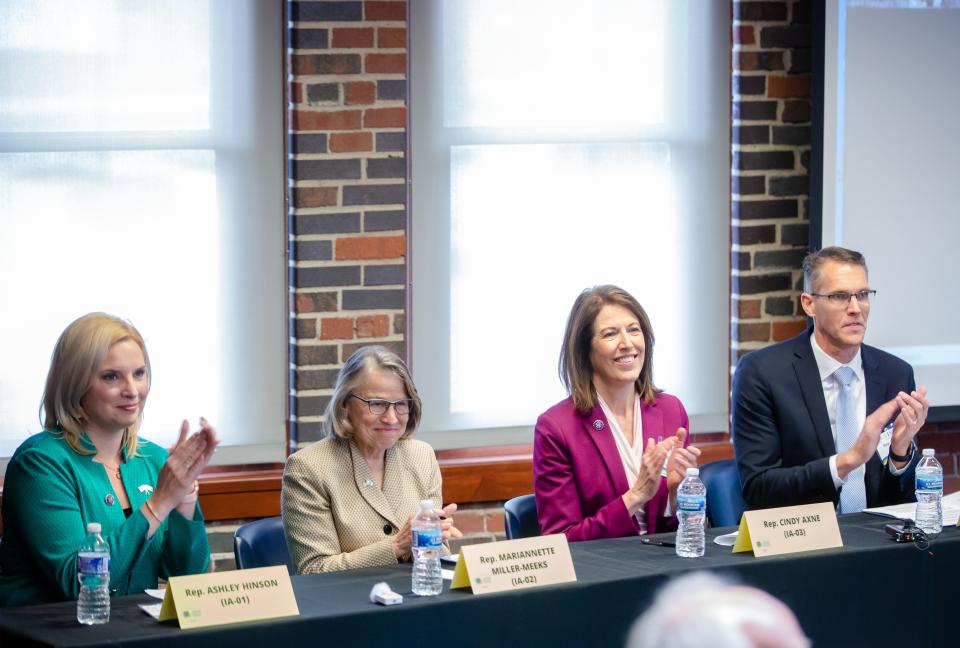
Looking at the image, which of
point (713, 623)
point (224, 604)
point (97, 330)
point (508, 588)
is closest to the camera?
point (713, 623)

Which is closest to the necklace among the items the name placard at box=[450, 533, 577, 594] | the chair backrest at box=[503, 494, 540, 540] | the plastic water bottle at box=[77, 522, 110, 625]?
the plastic water bottle at box=[77, 522, 110, 625]

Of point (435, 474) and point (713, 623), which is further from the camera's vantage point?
point (435, 474)

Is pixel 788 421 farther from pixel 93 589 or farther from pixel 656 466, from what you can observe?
pixel 93 589

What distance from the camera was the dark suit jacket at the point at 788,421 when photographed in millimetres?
3371

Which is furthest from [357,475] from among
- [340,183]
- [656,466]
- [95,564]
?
[340,183]

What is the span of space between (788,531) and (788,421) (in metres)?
0.68

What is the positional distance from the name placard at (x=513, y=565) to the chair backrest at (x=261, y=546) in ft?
2.14

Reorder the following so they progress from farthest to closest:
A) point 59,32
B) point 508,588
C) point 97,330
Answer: point 59,32, point 97,330, point 508,588

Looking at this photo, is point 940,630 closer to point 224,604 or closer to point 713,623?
point 224,604

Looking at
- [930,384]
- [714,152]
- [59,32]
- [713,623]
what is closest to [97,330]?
[59,32]

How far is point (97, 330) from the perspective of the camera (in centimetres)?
271

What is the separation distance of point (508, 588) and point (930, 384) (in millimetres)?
2534

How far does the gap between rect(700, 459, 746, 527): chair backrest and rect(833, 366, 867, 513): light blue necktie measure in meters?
0.28

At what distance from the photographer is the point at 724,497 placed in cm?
347
